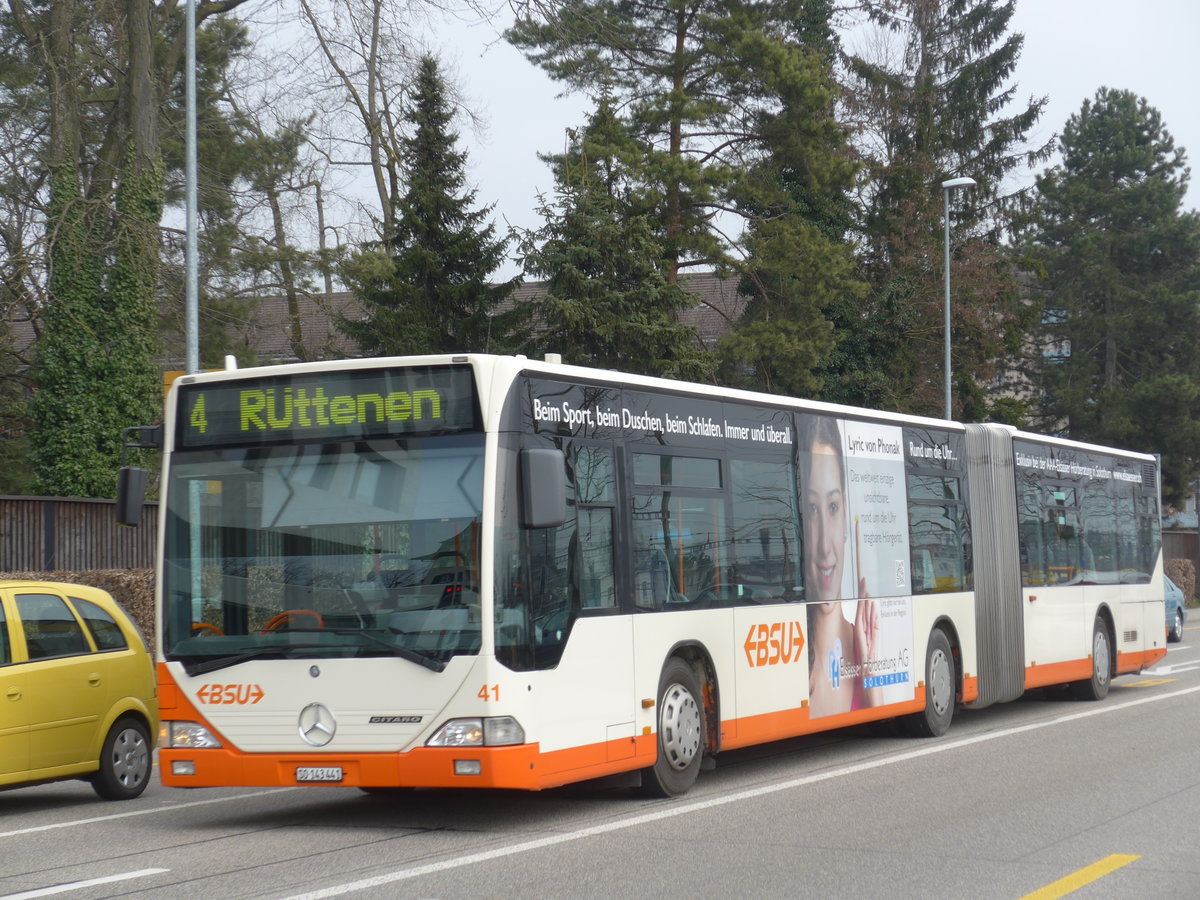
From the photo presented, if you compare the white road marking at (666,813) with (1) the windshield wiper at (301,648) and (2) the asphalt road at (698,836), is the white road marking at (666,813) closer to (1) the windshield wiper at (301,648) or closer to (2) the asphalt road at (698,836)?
(2) the asphalt road at (698,836)

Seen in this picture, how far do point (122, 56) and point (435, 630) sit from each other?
76.9 ft

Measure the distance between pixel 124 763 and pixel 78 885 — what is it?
4110 millimetres

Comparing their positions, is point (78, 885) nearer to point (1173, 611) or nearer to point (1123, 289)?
point (1173, 611)

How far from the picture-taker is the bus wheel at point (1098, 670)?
18969 millimetres

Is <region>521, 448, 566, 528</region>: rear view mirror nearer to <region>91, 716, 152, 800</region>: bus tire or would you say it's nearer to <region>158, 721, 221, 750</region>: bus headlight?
<region>158, 721, 221, 750</region>: bus headlight

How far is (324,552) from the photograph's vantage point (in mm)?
9297

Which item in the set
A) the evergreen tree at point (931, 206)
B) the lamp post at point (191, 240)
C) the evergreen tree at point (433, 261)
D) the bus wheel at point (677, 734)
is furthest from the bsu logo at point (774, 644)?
the evergreen tree at point (931, 206)

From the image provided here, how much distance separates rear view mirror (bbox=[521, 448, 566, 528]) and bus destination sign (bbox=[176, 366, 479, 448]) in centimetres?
49

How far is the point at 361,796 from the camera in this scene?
457 inches

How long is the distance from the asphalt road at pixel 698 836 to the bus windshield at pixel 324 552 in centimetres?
119

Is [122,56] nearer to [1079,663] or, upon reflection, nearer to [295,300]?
[295,300]

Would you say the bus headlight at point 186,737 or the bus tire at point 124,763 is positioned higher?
the bus headlight at point 186,737

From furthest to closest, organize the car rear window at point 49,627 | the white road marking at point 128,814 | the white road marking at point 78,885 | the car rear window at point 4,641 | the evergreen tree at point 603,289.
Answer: the evergreen tree at point 603,289 < the car rear window at point 49,627 < the car rear window at point 4,641 < the white road marking at point 128,814 < the white road marking at point 78,885

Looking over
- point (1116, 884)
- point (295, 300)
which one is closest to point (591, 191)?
point (295, 300)
